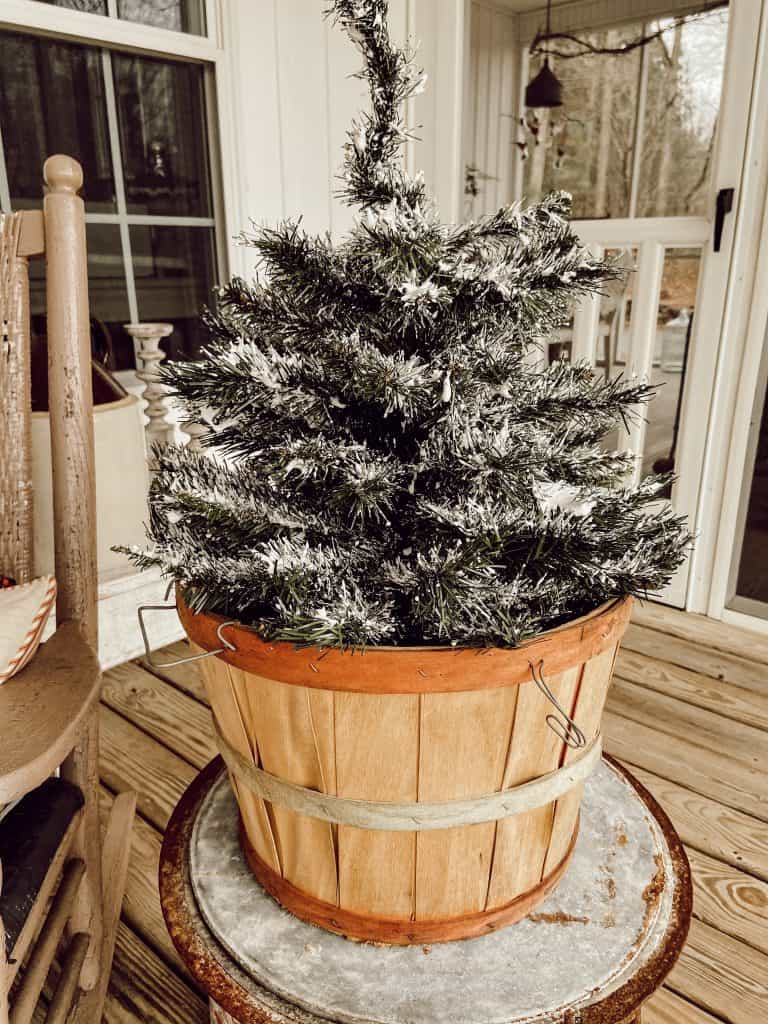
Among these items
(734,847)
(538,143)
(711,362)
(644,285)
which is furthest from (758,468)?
(538,143)

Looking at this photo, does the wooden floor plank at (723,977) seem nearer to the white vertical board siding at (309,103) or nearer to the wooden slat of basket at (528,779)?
the wooden slat of basket at (528,779)

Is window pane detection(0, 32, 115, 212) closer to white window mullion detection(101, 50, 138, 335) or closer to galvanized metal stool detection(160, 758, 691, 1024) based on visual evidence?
white window mullion detection(101, 50, 138, 335)

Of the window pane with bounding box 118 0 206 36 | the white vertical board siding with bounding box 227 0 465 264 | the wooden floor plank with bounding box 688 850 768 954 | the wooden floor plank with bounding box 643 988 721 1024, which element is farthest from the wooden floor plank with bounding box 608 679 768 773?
the window pane with bounding box 118 0 206 36

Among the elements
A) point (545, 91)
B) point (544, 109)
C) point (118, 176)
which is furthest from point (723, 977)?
point (544, 109)

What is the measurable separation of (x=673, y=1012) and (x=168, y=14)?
2.50 metres

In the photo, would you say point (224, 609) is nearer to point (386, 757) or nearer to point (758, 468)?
point (386, 757)

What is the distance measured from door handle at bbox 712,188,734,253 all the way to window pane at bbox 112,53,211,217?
147 cm

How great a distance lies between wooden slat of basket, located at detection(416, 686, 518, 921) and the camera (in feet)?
1.95

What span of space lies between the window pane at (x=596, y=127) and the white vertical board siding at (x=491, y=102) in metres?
0.54

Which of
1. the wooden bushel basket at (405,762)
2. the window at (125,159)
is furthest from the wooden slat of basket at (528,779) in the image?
the window at (125,159)

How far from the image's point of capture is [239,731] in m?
0.68

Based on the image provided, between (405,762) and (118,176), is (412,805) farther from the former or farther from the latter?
(118,176)

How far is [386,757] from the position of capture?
23.9 inches

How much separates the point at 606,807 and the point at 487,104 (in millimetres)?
3805
